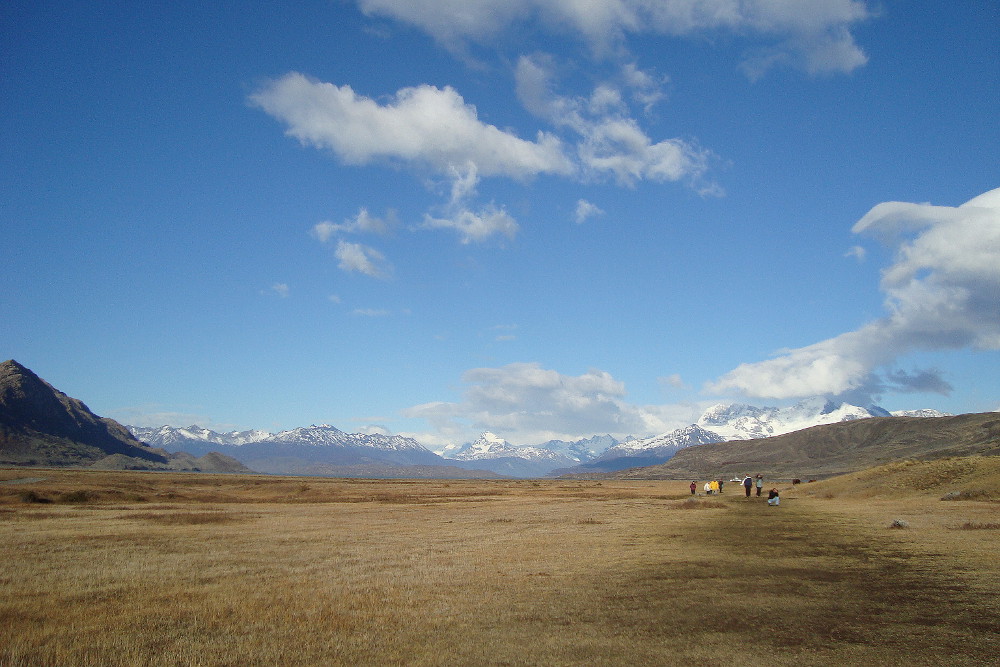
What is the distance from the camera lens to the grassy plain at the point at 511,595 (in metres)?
11.2

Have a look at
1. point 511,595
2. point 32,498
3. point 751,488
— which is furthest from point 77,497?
point 751,488

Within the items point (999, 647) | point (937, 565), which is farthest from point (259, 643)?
point (937, 565)

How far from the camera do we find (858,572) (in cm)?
1784

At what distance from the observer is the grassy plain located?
36.8ft

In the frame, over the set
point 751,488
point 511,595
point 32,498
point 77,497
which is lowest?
point 77,497

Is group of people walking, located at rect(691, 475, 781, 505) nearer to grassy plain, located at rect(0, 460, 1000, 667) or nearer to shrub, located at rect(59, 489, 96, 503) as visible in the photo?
grassy plain, located at rect(0, 460, 1000, 667)

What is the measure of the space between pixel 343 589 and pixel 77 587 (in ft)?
26.0

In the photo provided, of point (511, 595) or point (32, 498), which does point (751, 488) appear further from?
point (32, 498)

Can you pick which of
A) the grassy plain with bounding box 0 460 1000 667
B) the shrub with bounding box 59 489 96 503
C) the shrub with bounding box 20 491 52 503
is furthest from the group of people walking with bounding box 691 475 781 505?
the shrub with bounding box 20 491 52 503

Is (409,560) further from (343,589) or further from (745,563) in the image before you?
(745,563)

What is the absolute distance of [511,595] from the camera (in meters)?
16.2

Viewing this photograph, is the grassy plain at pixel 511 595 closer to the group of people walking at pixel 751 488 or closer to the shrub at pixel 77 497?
the group of people walking at pixel 751 488

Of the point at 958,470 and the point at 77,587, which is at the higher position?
the point at 958,470

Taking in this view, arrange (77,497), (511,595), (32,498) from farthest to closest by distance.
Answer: (77,497)
(32,498)
(511,595)
